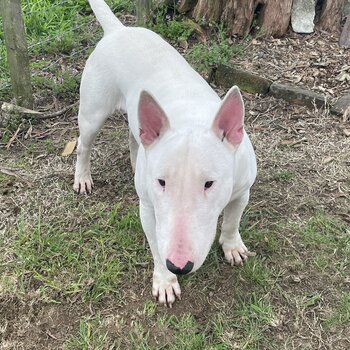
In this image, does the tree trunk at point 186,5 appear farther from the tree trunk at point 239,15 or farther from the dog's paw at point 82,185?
the dog's paw at point 82,185

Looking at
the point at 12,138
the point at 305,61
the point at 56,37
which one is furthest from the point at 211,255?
the point at 56,37

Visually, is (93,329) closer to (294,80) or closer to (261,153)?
(261,153)

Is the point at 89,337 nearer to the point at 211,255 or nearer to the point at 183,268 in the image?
the point at 211,255

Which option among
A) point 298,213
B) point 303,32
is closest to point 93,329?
point 298,213

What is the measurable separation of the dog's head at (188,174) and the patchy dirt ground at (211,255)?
85 cm

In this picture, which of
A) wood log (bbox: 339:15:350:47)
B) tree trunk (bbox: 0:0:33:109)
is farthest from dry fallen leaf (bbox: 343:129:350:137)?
tree trunk (bbox: 0:0:33:109)

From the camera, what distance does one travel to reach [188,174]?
84.4 inches

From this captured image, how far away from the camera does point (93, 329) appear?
2914 mm

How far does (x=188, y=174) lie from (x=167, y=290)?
1.06 m

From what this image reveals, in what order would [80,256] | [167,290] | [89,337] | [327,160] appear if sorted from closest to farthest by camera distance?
[89,337] < [167,290] < [80,256] < [327,160]

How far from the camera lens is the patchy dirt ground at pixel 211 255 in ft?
9.46

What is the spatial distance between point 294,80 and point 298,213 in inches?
61.5

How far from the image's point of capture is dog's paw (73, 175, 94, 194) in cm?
377

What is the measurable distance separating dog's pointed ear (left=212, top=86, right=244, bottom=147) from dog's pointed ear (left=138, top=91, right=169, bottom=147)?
22cm
